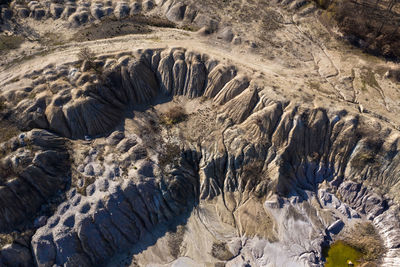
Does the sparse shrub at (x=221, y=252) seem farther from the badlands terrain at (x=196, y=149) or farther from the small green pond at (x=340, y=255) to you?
the small green pond at (x=340, y=255)

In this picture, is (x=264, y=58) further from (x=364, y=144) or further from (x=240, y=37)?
(x=364, y=144)

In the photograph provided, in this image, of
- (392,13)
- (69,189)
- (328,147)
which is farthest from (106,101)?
(392,13)

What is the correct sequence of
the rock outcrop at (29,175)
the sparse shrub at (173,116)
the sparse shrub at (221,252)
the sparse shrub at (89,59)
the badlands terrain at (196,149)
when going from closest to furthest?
the rock outcrop at (29,175)
the badlands terrain at (196,149)
the sparse shrub at (221,252)
the sparse shrub at (173,116)
the sparse shrub at (89,59)

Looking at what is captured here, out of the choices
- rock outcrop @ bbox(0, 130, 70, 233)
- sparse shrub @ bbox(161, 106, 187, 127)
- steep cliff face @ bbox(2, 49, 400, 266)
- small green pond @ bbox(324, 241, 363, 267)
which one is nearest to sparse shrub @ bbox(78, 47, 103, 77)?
steep cliff face @ bbox(2, 49, 400, 266)

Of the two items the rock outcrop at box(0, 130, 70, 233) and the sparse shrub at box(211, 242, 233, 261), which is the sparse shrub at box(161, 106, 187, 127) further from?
the sparse shrub at box(211, 242, 233, 261)

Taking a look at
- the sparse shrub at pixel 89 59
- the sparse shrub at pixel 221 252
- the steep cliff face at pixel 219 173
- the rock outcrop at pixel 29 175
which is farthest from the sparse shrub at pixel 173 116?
the sparse shrub at pixel 221 252

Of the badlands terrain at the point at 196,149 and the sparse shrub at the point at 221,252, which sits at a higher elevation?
the badlands terrain at the point at 196,149

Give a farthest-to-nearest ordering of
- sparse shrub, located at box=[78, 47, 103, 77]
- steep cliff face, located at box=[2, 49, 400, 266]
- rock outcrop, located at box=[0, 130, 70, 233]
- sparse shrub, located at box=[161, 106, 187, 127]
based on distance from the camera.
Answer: sparse shrub, located at box=[78, 47, 103, 77] < sparse shrub, located at box=[161, 106, 187, 127] < steep cliff face, located at box=[2, 49, 400, 266] < rock outcrop, located at box=[0, 130, 70, 233]
